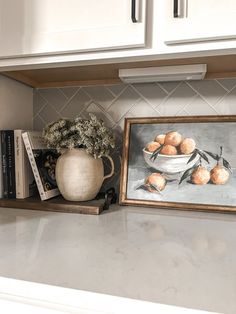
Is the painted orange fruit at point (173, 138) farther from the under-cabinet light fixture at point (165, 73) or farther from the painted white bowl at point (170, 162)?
the under-cabinet light fixture at point (165, 73)

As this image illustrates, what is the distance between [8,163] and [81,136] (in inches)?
12.5

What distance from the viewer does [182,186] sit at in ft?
3.40

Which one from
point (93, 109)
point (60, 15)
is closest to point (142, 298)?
point (60, 15)

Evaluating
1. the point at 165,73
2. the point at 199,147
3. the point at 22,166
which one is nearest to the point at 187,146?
the point at 199,147

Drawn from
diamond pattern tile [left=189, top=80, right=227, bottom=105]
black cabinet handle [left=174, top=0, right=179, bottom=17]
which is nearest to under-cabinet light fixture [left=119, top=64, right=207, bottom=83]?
diamond pattern tile [left=189, top=80, right=227, bottom=105]

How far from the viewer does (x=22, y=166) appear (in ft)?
3.55

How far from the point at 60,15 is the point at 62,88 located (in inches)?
16.8

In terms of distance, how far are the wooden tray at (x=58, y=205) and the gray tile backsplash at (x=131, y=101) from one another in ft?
0.78

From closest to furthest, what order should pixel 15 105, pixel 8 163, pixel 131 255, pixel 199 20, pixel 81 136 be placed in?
pixel 131 255, pixel 199 20, pixel 81 136, pixel 8 163, pixel 15 105

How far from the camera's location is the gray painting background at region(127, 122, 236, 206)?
1.00 m

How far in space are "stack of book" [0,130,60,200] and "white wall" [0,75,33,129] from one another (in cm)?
9

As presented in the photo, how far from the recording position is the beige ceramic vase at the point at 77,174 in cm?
100

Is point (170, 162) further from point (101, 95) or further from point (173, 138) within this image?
point (101, 95)

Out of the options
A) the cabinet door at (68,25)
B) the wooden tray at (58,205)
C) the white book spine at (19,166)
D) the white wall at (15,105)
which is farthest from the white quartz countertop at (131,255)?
the cabinet door at (68,25)
